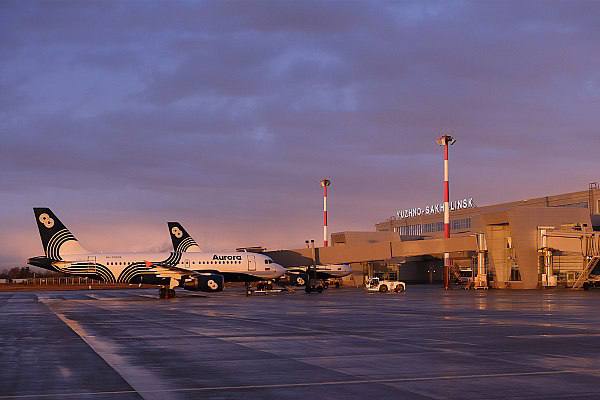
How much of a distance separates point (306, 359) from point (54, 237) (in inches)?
2752

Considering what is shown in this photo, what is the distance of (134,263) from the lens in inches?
3194

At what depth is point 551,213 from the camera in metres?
91.0

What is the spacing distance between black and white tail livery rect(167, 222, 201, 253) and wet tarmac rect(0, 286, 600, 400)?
85.7 m

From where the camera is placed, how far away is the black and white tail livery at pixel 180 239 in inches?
4734

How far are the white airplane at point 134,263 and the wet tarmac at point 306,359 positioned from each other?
46434mm

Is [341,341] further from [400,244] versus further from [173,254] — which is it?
[400,244]

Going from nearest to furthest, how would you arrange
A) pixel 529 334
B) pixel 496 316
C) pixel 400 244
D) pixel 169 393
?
pixel 169 393 → pixel 529 334 → pixel 496 316 → pixel 400 244

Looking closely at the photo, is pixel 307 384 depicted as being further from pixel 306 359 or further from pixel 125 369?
pixel 125 369

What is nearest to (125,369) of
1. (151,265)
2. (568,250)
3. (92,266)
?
(151,265)

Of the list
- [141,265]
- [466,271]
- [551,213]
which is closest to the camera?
[141,265]

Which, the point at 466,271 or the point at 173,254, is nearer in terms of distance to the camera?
the point at 173,254

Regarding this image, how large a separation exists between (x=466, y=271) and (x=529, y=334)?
333 feet

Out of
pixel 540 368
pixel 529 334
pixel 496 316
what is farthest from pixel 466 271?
pixel 540 368

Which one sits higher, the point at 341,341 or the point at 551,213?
the point at 551,213
